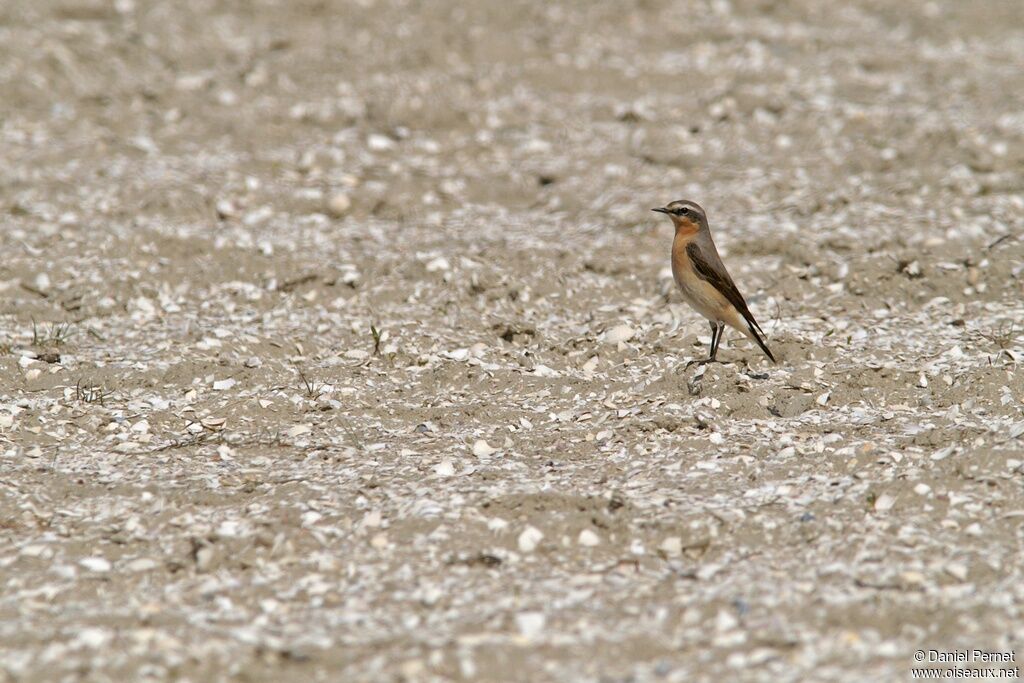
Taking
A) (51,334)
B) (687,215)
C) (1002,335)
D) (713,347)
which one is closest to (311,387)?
(51,334)

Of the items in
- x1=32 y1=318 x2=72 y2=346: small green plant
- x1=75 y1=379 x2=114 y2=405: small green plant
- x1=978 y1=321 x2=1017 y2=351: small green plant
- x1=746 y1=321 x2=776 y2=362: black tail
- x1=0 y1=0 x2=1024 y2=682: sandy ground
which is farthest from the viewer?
x1=32 y1=318 x2=72 y2=346: small green plant

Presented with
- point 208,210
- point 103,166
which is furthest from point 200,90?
point 208,210

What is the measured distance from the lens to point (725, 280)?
328 inches

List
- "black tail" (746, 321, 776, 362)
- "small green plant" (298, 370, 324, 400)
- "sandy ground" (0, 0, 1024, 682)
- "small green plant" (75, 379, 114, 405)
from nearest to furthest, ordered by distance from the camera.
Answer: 1. "sandy ground" (0, 0, 1024, 682)
2. "small green plant" (75, 379, 114, 405)
3. "small green plant" (298, 370, 324, 400)
4. "black tail" (746, 321, 776, 362)

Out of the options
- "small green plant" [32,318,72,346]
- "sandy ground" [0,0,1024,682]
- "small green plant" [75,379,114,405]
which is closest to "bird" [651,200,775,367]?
"sandy ground" [0,0,1024,682]

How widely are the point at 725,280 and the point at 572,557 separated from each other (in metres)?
2.98

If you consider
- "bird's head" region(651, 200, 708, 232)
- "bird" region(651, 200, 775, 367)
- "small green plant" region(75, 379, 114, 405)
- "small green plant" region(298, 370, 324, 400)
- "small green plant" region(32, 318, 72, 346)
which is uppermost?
"bird's head" region(651, 200, 708, 232)

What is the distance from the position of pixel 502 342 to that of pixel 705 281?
1680 mm

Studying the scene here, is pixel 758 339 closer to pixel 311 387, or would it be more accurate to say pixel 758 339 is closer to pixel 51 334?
pixel 311 387

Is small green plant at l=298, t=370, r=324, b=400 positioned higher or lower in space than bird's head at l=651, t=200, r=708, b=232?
lower

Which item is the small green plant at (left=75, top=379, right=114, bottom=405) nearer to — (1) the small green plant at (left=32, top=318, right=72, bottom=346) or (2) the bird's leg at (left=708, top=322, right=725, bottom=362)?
(1) the small green plant at (left=32, top=318, right=72, bottom=346)

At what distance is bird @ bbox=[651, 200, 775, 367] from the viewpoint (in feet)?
27.3

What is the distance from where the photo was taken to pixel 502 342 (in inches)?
353

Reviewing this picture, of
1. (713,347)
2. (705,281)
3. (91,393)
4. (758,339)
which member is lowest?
(91,393)
